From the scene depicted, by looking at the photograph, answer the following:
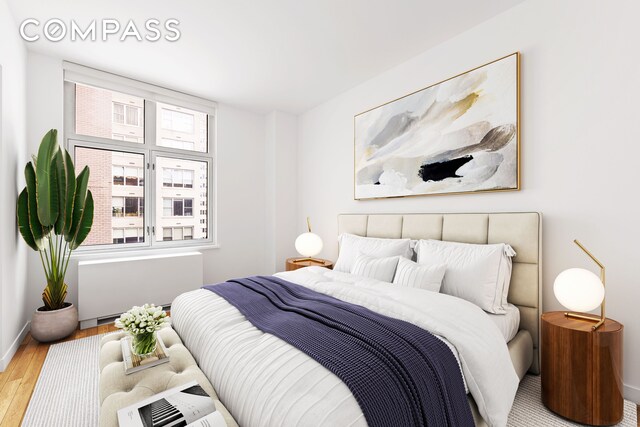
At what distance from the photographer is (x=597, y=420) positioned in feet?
5.25

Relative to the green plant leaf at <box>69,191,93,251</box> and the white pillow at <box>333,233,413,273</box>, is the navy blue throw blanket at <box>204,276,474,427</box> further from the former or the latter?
the green plant leaf at <box>69,191,93,251</box>

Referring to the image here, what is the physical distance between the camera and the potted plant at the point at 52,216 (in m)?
2.58

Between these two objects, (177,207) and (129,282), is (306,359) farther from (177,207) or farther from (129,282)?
(177,207)

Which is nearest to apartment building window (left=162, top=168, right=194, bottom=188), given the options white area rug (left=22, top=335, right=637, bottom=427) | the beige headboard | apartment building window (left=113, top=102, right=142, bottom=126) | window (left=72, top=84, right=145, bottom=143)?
window (left=72, top=84, right=145, bottom=143)

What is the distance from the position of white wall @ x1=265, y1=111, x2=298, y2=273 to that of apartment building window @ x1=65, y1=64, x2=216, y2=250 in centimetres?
85

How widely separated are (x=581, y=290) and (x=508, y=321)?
0.45m

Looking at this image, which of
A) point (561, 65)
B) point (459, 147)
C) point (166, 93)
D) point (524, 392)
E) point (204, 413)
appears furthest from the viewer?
point (166, 93)

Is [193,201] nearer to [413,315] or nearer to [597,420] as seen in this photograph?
[413,315]

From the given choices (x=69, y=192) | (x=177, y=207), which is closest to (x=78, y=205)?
(x=69, y=192)

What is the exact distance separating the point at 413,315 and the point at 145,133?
384cm

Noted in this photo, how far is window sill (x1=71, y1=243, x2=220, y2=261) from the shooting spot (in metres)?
3.32

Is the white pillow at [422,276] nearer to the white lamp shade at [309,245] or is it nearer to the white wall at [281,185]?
the white lamp shade at [309,245]

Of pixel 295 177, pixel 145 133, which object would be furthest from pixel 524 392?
pixel 145 133

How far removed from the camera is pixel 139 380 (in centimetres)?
139
